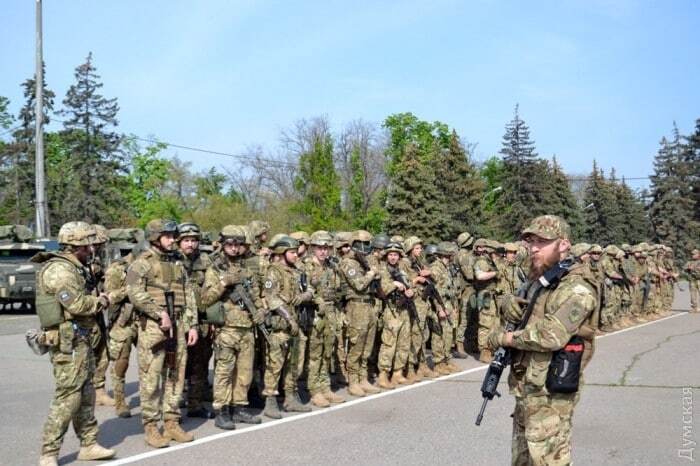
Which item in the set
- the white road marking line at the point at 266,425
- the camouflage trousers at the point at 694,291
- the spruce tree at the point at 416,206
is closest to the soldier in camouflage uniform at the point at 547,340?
the white road marking line at the point at 266,425

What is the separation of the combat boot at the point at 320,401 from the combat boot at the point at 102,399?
2.58 metres

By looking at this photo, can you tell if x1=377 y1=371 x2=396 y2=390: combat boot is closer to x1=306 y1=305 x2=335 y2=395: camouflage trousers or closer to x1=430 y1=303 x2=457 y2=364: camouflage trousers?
x1=306 y1=305 x2=335 y2=395: camouflage trousers

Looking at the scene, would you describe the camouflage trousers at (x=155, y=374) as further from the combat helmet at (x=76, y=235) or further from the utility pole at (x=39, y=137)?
the utility pole at (x=39, y=137)

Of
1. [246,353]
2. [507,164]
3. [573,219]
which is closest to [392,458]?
[246,353]

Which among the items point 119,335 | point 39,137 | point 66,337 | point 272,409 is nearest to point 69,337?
point 66,337

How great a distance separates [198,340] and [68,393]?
233cm

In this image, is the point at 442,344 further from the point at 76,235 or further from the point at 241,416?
the point at 76,235

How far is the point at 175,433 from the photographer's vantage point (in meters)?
7.11

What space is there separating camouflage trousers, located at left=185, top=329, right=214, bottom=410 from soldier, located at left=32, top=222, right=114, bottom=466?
1837 millimetres

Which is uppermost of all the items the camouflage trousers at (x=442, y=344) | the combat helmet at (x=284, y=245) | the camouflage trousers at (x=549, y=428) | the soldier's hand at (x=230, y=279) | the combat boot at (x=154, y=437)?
the combat helmet at (x=284, y=245)

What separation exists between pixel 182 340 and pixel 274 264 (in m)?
1.58

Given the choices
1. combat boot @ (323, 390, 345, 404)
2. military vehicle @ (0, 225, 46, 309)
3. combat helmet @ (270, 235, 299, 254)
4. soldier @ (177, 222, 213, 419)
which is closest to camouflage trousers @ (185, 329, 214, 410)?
soldier @ (177, 222, 213, 419)

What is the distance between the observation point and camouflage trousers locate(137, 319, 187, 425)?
22.6 ft

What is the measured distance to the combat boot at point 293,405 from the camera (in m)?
8.44
